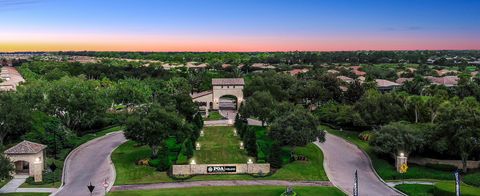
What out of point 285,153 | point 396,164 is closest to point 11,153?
point 285,153

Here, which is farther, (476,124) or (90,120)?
(90,120)

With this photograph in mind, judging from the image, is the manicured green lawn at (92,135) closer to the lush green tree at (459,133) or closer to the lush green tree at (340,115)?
the lush green tree at (340,115)

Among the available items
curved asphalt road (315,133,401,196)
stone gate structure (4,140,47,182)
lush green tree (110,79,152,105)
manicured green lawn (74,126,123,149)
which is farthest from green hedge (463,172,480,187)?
lush green tree (110,79,152,105)

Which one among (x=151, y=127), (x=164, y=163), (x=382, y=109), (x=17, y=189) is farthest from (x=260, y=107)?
(x=17, y=189)

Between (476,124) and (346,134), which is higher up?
(476,124)

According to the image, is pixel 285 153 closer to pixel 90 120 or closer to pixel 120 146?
pixel 120 146

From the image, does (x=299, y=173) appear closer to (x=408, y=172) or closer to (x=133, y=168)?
(x=408, y=172)

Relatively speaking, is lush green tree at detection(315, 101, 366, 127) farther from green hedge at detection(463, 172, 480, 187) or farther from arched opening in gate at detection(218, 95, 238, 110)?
arched opening in gate at detection(218, 95, 238, 110)
